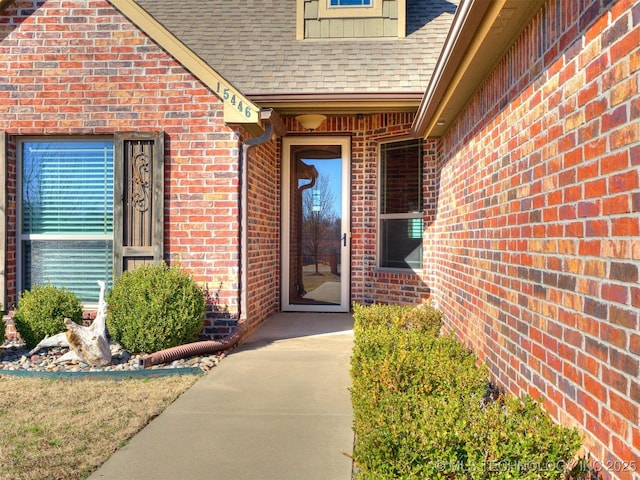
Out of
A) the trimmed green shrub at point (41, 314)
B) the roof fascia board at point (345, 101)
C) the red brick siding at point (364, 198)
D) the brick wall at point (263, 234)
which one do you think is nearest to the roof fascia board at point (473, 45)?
the roof fascia board at point (345, 101)

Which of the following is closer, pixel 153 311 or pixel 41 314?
pixel 153 311

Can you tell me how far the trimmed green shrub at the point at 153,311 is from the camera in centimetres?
550

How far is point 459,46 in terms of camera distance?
3746 mm

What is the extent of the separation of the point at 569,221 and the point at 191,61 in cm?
499

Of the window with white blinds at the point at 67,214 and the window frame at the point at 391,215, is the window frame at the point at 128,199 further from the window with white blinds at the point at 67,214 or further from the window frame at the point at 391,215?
the window frame at the point at 391,215

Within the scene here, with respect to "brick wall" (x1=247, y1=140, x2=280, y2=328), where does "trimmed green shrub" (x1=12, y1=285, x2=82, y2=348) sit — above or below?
below

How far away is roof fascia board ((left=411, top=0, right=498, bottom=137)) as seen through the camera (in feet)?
10.5

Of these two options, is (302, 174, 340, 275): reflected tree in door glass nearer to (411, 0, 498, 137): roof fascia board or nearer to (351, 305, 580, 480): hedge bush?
(411, 0, 498, 137): roof fascia board

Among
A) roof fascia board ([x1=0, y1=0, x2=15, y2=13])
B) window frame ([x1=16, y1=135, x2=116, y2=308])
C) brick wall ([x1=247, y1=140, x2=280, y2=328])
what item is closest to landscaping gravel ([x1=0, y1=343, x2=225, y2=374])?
window frame ([x1=16, y1=135, x2=116, y2=308])

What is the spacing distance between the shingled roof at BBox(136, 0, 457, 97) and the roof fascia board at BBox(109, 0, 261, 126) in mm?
899

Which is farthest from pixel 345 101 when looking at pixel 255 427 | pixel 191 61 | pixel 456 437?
pixel 456 437

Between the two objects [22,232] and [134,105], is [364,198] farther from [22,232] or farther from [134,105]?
[22,232]

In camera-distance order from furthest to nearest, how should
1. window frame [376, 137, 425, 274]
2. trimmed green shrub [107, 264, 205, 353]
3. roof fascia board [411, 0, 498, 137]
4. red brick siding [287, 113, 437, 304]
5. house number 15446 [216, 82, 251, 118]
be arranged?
red brick siding [287, 113, 437, 304] → window frame [376, 137, 425, 274] → house number 15446 [216, 82, 251, 118] → trimmed green shrub [107, 264, 205, 353] → roof fascia board [411, 0, 498, 137]

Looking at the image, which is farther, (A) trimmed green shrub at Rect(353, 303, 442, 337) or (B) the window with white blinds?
(B) the window with white blinds
